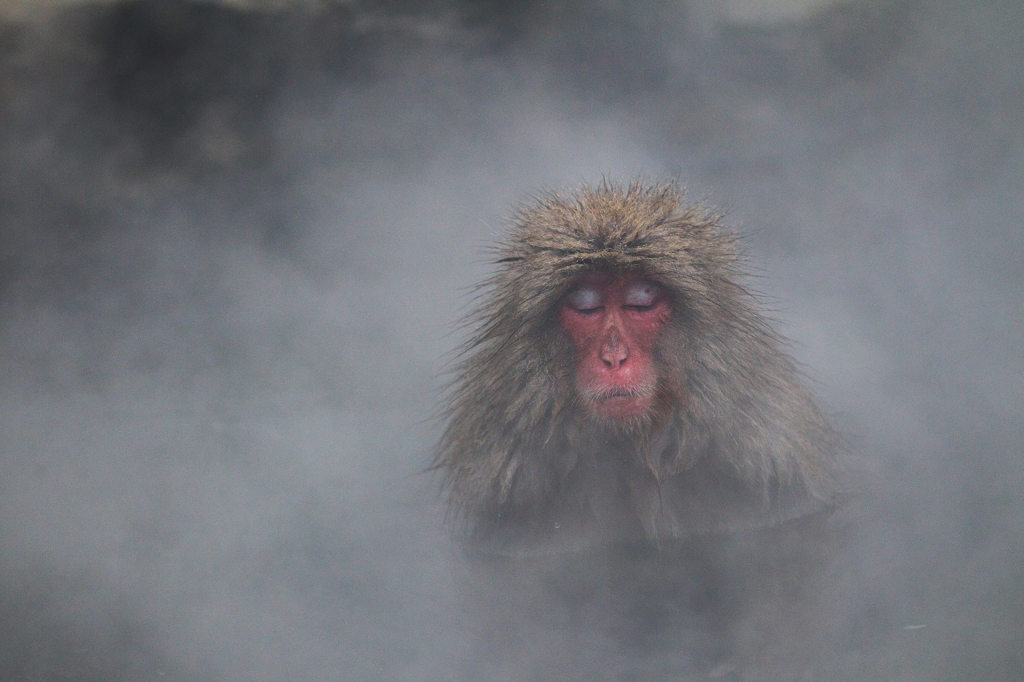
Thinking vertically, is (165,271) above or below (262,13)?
below

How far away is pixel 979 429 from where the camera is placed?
3139 mm

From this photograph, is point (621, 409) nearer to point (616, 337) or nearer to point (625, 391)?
point (625, 391)

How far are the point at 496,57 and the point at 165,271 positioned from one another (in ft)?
4.41

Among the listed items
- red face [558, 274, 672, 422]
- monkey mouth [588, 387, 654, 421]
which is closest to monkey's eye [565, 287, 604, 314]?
red face [558, 274, 672, 422]

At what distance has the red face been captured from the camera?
2.55m

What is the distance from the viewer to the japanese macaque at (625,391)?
2.62m

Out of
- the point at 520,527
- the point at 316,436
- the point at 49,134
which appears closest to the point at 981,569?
the point at 520,527

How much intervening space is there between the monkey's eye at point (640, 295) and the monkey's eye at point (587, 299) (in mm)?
60

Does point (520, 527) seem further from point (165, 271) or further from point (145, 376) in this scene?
point (165, 271)

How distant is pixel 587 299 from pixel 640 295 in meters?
0.12

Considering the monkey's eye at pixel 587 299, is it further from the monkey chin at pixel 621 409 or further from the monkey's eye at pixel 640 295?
the monkey chin at pixel 621 409

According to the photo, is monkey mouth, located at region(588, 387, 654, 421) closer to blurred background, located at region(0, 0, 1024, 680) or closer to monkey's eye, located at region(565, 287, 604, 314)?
monkey's eye, located at region(565, 287, 604, 314)

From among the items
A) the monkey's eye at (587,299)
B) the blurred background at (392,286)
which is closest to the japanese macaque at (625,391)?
the monkey's eye at (587,299)

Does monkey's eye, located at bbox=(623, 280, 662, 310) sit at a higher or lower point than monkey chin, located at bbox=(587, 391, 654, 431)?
higher
